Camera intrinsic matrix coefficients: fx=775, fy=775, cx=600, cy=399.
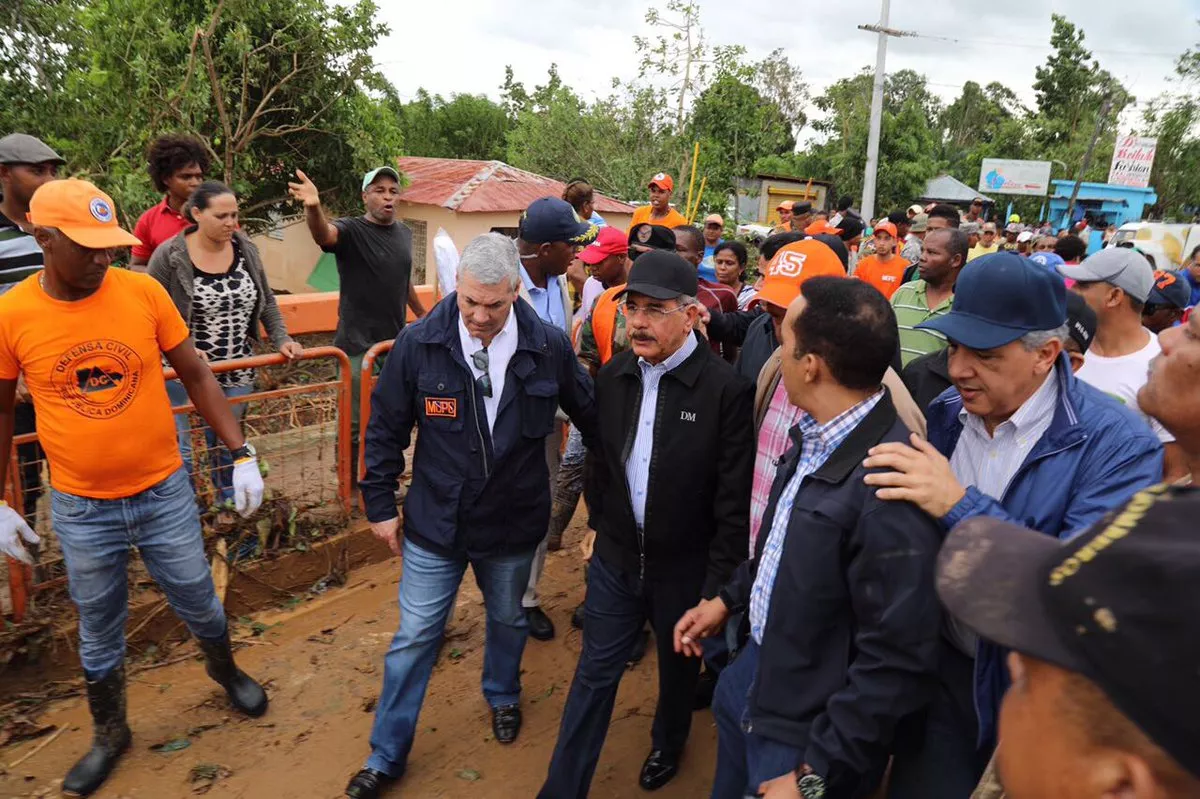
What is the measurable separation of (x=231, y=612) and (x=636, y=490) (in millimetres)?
2661

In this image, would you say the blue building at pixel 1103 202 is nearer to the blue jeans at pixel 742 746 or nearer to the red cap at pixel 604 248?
the red cap at pixel 604 248

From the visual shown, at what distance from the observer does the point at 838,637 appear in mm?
1968

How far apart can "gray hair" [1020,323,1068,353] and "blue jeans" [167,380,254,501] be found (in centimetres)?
373

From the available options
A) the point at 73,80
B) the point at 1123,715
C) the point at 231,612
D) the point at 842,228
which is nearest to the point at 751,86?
the point at 842,228

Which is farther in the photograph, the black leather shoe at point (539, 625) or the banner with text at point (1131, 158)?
the banner with text at point (1131, 158)

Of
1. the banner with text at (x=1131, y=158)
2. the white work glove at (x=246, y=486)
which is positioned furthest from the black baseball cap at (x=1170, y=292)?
the banner with text at (x=1131, y=158)

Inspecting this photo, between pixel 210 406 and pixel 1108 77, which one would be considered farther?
pixel 1108 77

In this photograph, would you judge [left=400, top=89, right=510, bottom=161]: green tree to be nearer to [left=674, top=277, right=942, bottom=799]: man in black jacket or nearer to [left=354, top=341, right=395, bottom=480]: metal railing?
[left=354, top=341, right=395, bottom=480]: metal railing

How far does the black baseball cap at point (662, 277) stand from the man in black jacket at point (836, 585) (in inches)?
28.3

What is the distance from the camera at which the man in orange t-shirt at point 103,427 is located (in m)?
2.74

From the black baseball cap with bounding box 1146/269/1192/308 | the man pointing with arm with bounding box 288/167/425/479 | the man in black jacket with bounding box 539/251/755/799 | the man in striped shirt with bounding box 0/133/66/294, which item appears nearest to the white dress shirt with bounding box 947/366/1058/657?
the man in black jacket with bounding box 539/251/755/799

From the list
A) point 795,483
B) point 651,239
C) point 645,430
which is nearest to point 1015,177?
point 651,239

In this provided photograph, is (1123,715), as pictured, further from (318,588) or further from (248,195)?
(248,195)

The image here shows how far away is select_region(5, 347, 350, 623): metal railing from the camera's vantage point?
3.65 meters
